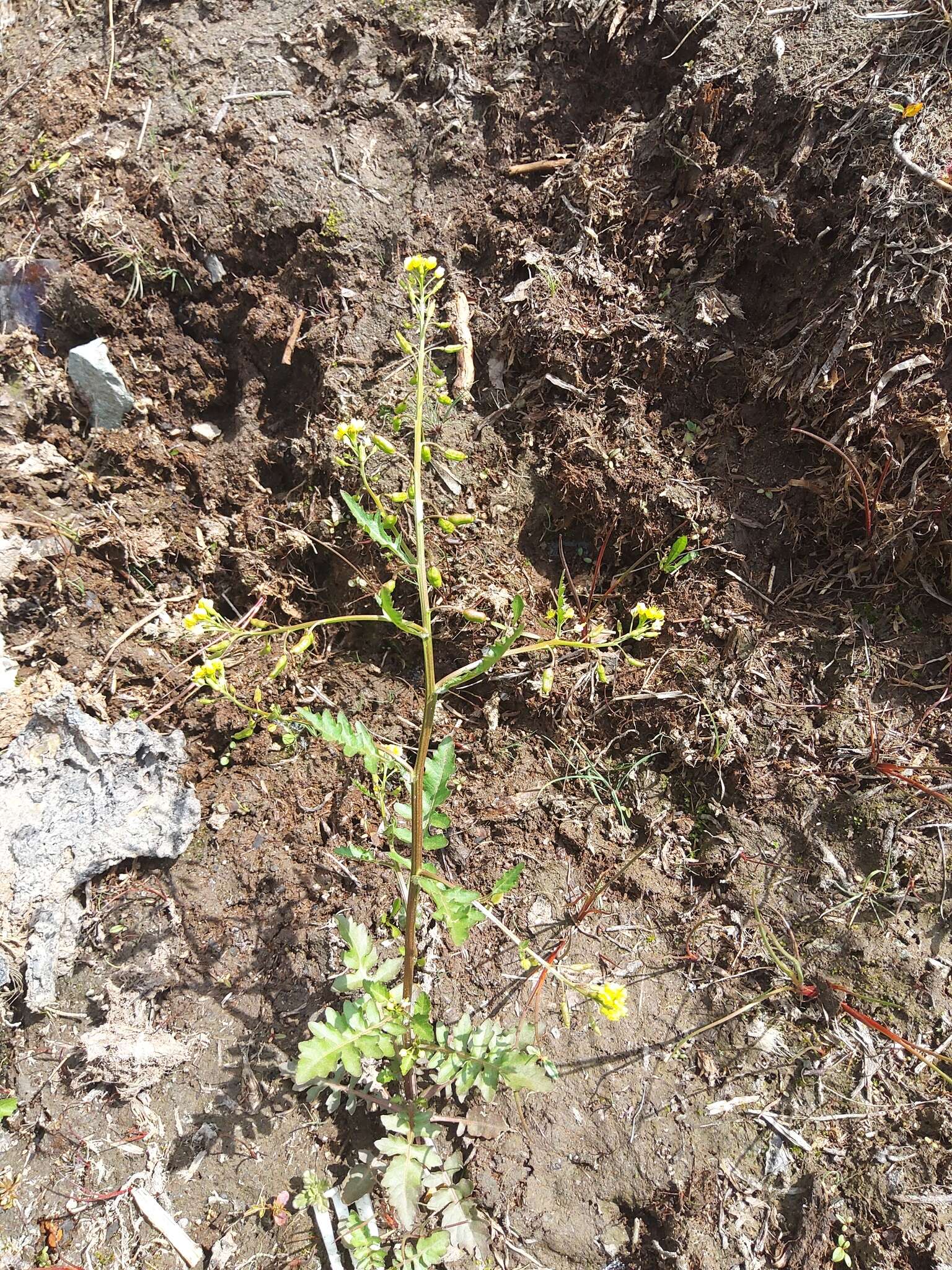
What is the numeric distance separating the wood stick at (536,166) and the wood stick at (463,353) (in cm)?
63

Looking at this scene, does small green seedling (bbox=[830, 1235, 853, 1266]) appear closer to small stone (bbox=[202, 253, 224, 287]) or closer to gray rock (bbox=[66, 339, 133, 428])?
gray rock (bbox=[66, 339, 133, 428])

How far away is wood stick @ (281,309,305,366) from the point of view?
3203mm

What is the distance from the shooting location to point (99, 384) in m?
3.27

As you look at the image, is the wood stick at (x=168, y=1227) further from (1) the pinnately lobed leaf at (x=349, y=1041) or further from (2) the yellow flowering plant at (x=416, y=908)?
(1) the pinnately lobed leaf at (x=349, y=1041)

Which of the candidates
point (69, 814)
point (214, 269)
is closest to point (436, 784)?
point (69, 814)

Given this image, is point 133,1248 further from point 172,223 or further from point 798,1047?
point 172,223

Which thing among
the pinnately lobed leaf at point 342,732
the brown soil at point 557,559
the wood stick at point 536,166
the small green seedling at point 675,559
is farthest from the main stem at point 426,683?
the wood stick at point 536,166

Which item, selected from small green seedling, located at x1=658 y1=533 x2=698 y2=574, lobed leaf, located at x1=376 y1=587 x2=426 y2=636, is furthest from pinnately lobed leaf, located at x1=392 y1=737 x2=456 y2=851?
small green seedling, located at x1=658 y1=533 x2=698 y2=574

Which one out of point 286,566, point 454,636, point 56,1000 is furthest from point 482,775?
point 56,1000

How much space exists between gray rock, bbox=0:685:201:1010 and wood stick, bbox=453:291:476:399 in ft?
6.04

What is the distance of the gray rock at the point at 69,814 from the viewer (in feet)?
8.34

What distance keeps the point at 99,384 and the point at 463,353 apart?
167 centimetres

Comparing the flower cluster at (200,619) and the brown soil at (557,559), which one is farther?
the brown soil at (557,559)

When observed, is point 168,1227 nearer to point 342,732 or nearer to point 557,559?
point 342,732
